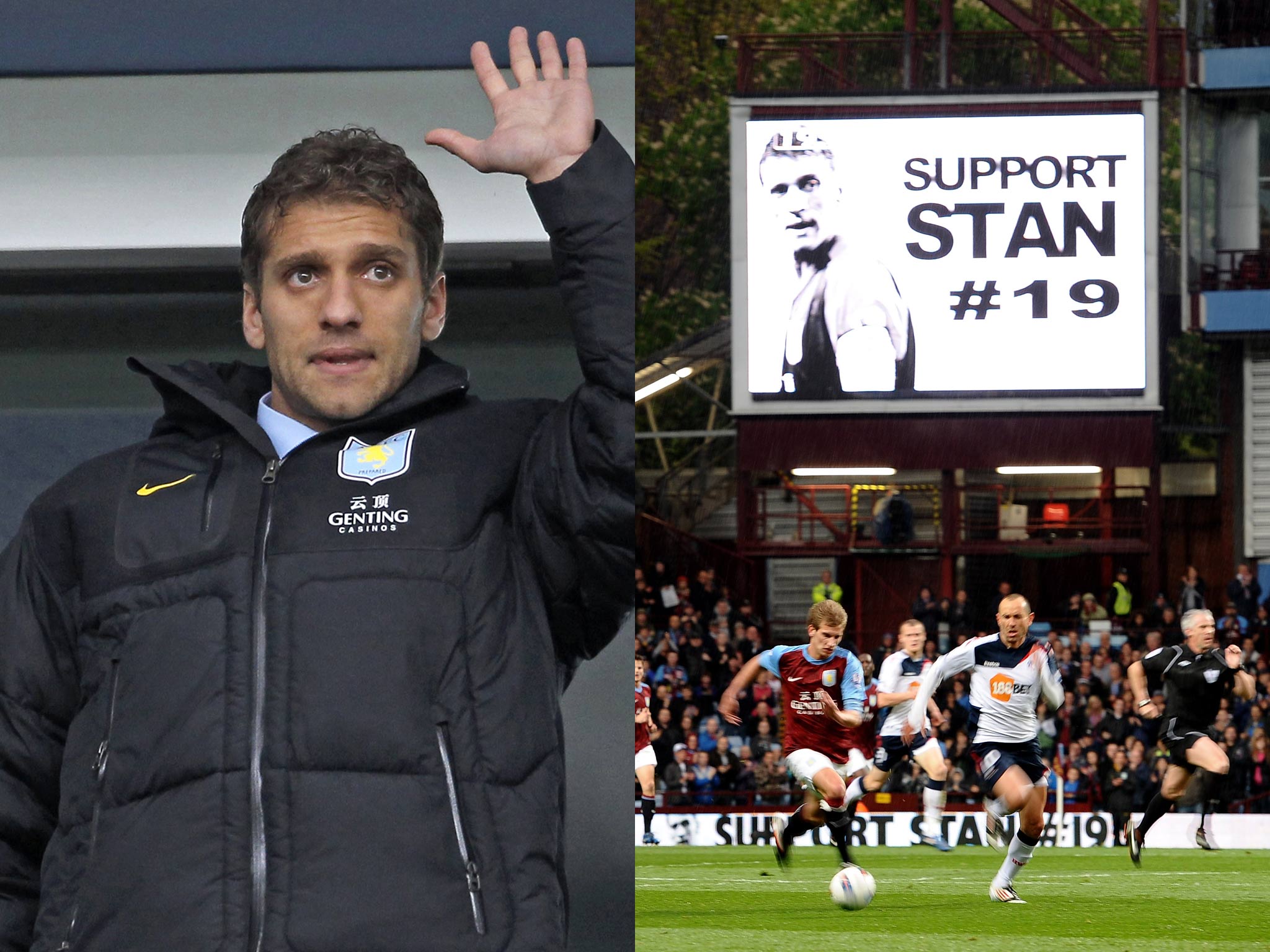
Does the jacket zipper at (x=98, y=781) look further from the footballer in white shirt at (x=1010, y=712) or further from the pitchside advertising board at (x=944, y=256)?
the pitchside advertising board at (x=944, y=256)

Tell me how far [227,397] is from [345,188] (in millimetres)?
465

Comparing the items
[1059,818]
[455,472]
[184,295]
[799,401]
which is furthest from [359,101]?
[799,401]

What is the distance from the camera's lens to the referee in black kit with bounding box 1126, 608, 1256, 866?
10.4 metres

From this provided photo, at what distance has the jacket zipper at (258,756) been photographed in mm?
3197

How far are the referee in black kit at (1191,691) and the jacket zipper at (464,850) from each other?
25.1 ft

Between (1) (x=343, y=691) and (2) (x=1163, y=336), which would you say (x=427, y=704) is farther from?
(2) (x=1163, y=336)

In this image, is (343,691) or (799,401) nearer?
(343,691)

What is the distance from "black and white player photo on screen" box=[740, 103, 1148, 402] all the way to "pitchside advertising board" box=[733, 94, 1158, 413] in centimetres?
2

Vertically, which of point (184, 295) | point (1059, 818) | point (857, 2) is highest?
point (857, 2)

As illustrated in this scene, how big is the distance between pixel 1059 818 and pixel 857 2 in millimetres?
16900

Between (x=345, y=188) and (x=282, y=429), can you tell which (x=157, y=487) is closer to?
(x=282, y=429)

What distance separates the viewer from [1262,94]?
2453cm

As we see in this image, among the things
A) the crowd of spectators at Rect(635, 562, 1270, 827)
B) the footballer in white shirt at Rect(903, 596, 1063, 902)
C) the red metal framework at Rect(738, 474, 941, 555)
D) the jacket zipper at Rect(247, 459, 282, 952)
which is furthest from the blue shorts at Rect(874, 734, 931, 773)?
the red metal framework at Rect(738, 474, 941, 555)

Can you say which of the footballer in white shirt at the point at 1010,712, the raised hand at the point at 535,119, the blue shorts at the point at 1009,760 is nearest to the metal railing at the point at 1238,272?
the footballer in white shirt at the point at 1010,712
